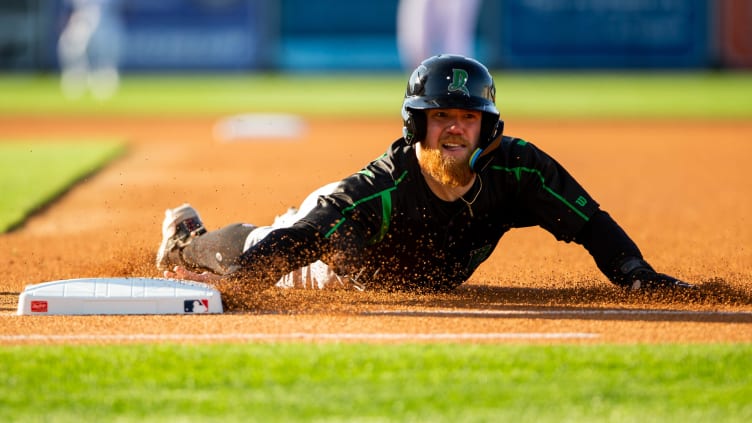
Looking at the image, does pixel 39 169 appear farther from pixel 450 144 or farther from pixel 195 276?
pixel 450 144

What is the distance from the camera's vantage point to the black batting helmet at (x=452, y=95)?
17.6 ft

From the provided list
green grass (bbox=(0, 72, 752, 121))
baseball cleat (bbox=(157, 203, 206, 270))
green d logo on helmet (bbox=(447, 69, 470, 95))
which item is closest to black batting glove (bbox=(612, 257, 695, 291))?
green d logo on helmet (bbox=(447, 69, 470, 95))

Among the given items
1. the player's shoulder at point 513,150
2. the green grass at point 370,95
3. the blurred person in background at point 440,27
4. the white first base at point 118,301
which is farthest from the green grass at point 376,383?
the blurred person in background at point 440,27

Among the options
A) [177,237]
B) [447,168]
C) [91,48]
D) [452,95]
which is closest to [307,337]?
[447,168]

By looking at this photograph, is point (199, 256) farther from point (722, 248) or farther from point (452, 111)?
point (722, 248)

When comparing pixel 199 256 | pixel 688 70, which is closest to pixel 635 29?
pixel 688 70

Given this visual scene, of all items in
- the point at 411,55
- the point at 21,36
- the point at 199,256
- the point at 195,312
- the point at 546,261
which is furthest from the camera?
the point at 21,36

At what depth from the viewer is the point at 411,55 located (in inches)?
1035

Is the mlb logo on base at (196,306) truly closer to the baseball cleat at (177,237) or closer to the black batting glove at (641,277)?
the baseball cleat at (177,237)

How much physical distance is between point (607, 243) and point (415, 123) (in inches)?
40.9

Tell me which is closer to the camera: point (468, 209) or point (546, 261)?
point (468, 209)

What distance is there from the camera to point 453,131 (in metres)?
5.42

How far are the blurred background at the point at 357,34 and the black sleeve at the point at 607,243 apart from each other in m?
20.7

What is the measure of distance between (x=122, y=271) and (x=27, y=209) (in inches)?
138
